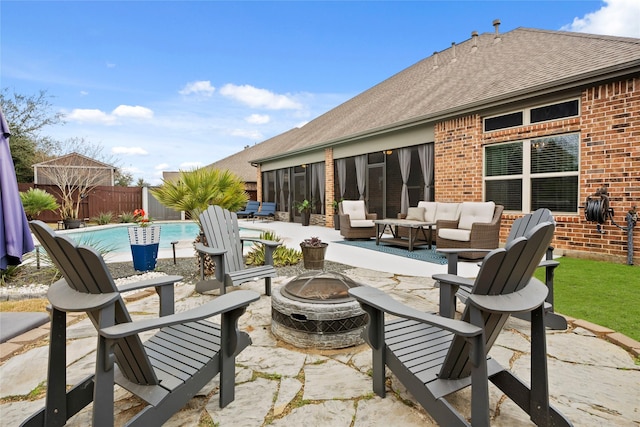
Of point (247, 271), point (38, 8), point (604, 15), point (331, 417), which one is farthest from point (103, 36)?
point (604, 15)

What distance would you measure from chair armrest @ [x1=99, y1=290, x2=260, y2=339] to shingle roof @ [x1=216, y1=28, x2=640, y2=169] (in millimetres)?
6564

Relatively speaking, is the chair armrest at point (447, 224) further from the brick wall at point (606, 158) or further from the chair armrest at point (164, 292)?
the chair armrest at point (164, 292)

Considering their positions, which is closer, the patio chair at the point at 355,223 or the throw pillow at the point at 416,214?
the throw pillow at the point at 416,214

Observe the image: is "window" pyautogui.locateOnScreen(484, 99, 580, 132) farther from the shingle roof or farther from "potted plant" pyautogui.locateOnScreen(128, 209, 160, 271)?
"potted plant" pyautogui.locateOnScreen(128, 209, 160, 271)

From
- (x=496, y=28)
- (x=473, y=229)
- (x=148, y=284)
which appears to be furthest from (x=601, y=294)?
(x=496, y=28)

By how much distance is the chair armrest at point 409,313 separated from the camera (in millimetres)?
1282

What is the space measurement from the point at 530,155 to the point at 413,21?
932 cm

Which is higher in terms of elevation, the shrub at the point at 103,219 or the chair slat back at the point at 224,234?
the chair slat back at the point at 224,234

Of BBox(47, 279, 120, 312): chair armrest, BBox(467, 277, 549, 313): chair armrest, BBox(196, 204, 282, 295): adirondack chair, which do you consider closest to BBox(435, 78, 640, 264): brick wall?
BBox(196, 204, 282, 295): adirondack chair

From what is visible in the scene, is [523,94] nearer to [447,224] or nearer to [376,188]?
[447,224]

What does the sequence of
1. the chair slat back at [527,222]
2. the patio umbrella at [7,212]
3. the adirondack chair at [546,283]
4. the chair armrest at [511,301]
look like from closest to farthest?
the chair armrest at [511,301] < the adirondack chair at [546,283] < the patio umbrella at [7,212] < the chair slat back at [527,222]

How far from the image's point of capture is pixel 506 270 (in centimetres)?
130

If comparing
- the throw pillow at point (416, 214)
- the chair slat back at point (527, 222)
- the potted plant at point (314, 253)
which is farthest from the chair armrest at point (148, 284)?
the throw pillow at point (416, 214)

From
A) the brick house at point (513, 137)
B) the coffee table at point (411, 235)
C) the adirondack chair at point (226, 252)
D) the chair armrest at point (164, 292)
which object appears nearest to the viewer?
the chair armrest at point (164, 292)
